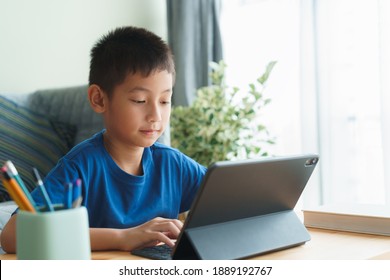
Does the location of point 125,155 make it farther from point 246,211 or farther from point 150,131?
point 246,211

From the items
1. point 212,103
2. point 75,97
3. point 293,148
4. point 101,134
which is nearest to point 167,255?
point 101,134

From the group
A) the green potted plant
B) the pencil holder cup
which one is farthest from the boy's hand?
the green potted plant

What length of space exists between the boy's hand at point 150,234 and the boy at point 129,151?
17 centimetres

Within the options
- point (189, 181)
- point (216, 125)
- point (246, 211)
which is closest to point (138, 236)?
point (246, 211)

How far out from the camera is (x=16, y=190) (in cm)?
65

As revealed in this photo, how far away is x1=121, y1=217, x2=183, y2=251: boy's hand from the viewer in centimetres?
94

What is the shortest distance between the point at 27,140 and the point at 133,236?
1485mm

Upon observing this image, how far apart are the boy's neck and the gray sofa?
858 millimetres

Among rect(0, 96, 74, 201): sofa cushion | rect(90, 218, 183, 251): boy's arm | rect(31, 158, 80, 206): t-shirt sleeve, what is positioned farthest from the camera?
rect(0, 96, 74, 201): sofa cushion

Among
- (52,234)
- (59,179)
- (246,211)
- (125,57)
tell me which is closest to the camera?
(52,234)

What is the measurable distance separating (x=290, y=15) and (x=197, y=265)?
245 centimetres

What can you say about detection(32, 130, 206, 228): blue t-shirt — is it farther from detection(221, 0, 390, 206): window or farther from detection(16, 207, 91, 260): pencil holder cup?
detection(221, 0, 390, 206): window

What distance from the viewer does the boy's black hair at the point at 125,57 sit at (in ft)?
3.92

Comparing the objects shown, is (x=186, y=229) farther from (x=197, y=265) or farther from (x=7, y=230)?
(x=7, y=230)
